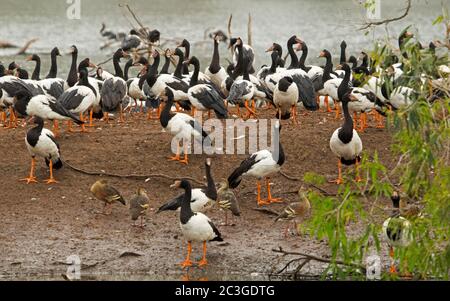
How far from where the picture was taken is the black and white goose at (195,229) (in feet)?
41.0

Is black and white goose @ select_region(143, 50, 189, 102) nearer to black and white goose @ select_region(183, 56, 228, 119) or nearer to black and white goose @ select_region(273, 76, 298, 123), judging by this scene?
black and white goose @ select_region(183, 56, 228, 119)

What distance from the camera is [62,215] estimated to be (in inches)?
551

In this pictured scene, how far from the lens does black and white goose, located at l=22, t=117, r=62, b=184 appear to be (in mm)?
14797

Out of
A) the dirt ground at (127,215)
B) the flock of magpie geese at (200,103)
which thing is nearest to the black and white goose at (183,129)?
the flock of magpie geese at (200,103)

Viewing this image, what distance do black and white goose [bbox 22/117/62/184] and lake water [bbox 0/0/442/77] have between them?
13664mm

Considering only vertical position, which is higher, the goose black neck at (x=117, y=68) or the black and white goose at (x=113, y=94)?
the goose black neck at (x=117, y=68)

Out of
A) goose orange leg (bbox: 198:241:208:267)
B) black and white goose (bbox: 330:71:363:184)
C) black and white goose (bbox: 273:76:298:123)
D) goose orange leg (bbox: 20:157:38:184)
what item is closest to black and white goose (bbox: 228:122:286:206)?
black and white goose (bbox: 330:71:363:184)

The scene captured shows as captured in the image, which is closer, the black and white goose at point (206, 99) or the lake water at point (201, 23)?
the black and white goose at point (206, 99)

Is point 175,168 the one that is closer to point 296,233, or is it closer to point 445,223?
point 296,233

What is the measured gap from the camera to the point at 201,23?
42719 mm

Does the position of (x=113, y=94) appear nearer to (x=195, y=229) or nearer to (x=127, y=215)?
(x=127, y=215)

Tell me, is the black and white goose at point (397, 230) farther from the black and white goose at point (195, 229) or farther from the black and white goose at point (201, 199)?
the black and white goose at point (201, 199)

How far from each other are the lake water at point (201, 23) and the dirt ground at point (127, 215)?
42.3ft

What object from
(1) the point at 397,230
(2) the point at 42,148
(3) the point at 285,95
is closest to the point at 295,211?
(1) the point at 397,230
